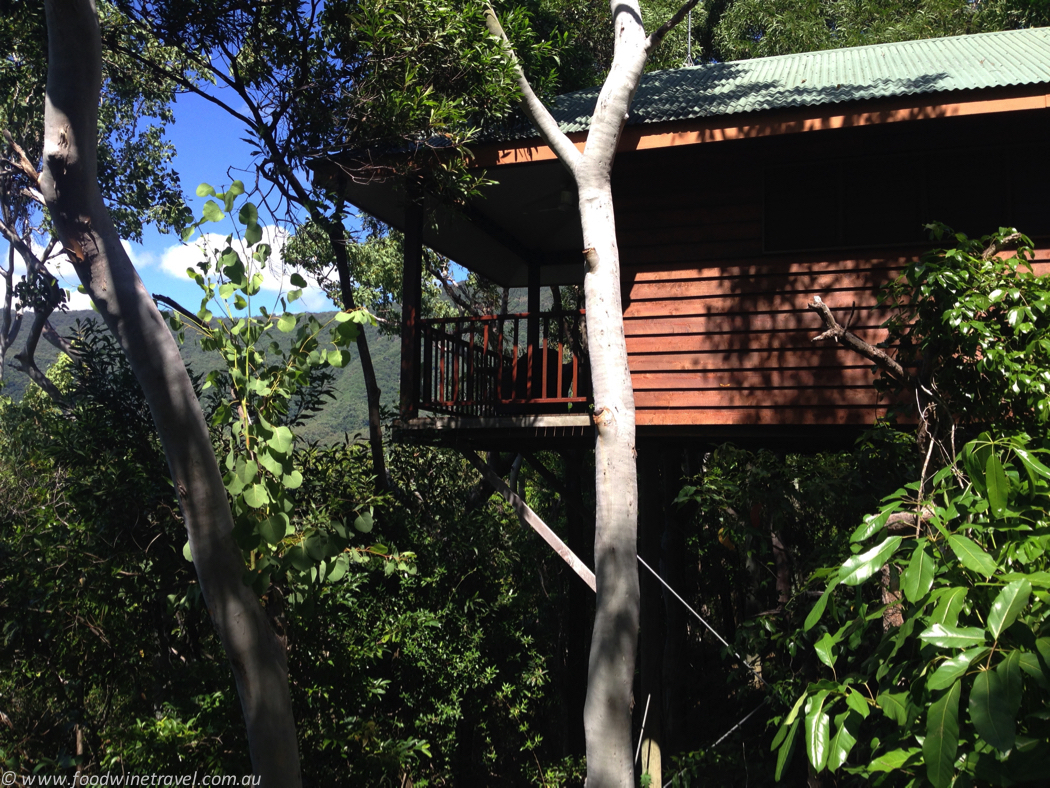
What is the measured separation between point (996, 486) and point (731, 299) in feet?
15.9

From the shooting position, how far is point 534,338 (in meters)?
9.01

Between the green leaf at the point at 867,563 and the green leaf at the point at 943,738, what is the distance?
31 cm

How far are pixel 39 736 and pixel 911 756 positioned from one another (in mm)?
6709

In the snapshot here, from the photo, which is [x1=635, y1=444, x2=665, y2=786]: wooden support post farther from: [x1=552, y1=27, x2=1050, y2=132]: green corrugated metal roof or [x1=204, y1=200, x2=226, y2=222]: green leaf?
[x1=204, y1=200, x2=226, y2=222]: green leaf

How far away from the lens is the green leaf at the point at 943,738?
146 cm

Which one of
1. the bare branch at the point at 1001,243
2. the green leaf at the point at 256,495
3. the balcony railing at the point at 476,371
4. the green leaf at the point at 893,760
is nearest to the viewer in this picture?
the green leaf at the point at 893,760

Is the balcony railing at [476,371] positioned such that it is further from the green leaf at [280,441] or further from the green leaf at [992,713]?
the green leaf at [992,713]

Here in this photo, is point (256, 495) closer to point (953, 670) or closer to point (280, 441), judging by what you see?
point (280, 441)

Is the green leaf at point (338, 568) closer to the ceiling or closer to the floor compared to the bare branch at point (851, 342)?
closer to the floor

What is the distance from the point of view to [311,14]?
7641 mm

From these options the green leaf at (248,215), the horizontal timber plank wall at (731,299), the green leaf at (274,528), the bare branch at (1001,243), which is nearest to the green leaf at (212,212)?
the green leaf at (248,215)

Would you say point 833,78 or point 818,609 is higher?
point 833,78

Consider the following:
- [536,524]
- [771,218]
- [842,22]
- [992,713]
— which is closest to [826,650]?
[992,713]

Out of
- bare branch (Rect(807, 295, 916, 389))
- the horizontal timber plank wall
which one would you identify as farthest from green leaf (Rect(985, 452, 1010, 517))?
the horizontal timber plank wall
